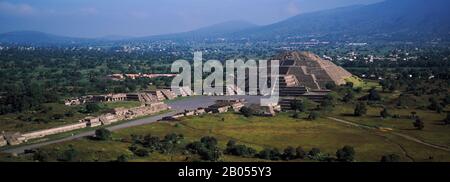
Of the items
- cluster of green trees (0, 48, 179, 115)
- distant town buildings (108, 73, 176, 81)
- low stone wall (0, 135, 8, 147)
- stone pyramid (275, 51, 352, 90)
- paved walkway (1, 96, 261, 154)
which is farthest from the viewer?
distant town buildings (108, 73, 176, 81)

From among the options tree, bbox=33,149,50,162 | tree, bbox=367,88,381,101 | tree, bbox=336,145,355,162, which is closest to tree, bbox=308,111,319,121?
tree, bbox=367,88,381,101

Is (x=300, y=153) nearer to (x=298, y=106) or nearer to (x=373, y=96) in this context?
(x=298, y=106)

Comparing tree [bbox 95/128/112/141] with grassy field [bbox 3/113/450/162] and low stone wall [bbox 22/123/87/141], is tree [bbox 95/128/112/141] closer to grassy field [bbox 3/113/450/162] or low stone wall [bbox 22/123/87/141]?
grassy field [bbox 3/113/450/162]

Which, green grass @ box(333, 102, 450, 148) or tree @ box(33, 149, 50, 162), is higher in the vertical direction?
tree @ box(33, 149, 50, 162)

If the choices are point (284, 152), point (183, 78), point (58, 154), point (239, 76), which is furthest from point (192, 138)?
point (183, 78)

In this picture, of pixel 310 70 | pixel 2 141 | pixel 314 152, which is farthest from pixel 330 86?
pixel 2 141
